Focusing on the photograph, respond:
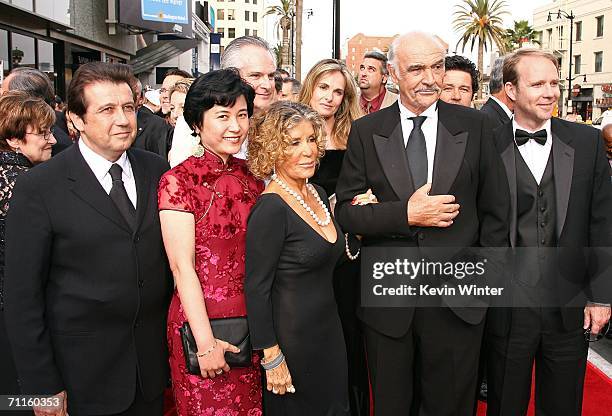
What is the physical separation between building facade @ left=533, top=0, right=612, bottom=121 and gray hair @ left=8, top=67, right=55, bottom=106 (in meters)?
50.2

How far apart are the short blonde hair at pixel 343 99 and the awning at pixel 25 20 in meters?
10.6

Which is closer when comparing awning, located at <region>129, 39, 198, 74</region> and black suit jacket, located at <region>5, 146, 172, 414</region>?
black suit jacket, located at <region>5, 146, 172, 414</region>

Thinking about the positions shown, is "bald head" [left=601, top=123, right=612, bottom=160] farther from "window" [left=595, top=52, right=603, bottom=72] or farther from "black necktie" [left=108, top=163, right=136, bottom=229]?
"window" [left=595, top=52, right=603, bottom=72]

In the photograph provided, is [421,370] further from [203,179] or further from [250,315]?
[203,179]

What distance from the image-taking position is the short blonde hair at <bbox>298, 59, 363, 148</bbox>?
14.2ft

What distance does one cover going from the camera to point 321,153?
304cm

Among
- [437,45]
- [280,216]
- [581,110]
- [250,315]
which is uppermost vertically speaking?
[581,110]

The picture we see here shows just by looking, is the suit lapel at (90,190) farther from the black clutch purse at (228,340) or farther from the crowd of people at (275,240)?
the black clutch purse at (228,340)

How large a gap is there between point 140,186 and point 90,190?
244 millimetres

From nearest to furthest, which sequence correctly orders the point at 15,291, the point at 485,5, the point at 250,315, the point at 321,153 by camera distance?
the point at 15,291, the point at 250,315, the point at 321,153, the point at 485,5

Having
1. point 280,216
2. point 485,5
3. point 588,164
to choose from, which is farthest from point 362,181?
point 485,5

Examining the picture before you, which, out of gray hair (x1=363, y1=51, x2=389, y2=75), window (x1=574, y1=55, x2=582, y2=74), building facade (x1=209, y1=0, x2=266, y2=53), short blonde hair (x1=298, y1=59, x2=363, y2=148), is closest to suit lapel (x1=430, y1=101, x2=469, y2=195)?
short blonde hair (x1=298, y1=59, x2=363, y2=148)

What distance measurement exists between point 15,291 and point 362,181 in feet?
5.66

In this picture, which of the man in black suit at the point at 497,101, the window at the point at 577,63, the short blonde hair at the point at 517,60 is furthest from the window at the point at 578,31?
the short blonde hair at the point at 517,60
